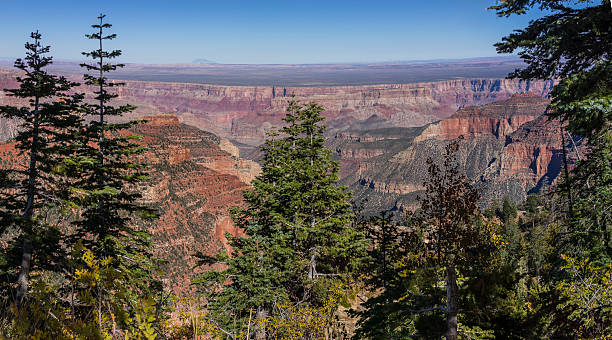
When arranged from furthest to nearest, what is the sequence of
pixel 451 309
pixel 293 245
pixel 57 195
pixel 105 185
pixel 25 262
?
pixel 293 245
pixel 105 185
pixel 25 262
pixel 57 195
pixel 451 309

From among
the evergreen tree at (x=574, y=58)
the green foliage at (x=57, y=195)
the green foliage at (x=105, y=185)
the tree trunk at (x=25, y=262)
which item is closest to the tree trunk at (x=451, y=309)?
the evergreen tree at (x=574, y=58)

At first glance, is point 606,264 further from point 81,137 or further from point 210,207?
point 210,207

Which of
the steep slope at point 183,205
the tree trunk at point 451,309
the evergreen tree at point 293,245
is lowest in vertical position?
the steep slope at point 183,205

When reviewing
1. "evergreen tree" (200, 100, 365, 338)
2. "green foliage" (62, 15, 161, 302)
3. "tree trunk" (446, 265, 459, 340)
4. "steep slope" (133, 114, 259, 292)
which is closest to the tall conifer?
"green foliage" (62, 15, 161, 302)

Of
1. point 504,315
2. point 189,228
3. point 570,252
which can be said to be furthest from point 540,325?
point 189,228

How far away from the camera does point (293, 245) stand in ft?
54.7

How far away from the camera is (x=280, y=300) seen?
1377 cm

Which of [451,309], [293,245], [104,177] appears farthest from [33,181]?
[451,309]

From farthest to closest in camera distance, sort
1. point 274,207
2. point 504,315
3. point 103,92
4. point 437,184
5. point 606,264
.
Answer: point 274,207 → point 103,92 → point 437,184 → point 606,264 → point 504,315

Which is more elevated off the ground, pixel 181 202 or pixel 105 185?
pixel 105 185

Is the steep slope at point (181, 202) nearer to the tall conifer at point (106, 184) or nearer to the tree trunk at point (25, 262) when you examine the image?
the tall conifer at point (106, 184)

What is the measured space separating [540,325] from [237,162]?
11788 centimetres

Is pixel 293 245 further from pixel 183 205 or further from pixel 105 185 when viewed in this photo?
pixel 183 205

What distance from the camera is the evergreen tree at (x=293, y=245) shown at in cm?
1355
